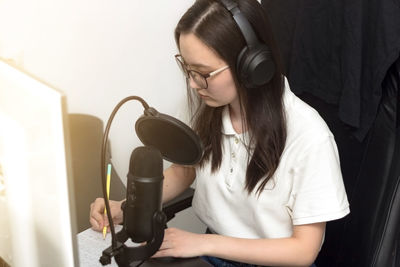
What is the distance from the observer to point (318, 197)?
1.05 m

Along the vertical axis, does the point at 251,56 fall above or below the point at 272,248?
above

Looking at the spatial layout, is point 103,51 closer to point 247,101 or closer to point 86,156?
point 86,156

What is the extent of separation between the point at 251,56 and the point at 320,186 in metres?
0.33

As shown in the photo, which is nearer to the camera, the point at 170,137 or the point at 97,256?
the point at 170,137

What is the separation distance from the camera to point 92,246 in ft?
3.26

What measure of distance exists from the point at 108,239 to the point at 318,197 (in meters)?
0.45

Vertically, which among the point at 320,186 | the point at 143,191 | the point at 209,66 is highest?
the point at 209,66

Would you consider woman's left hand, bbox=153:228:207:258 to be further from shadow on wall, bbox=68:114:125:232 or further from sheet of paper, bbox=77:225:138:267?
shadow on wall, bbox=68:114:125:232

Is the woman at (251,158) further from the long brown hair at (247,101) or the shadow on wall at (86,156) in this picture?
the shadow on wall at (86,156)

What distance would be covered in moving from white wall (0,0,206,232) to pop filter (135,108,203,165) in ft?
1.63

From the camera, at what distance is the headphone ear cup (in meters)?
0.94

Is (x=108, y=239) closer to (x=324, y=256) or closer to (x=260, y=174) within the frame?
(x=260, y=174)

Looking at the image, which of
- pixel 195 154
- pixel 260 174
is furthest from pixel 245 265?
pixel 195 154

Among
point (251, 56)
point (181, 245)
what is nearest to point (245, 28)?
point (251, 56)
